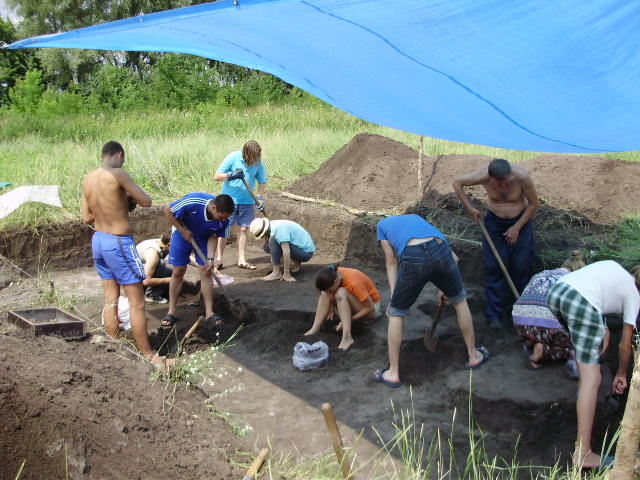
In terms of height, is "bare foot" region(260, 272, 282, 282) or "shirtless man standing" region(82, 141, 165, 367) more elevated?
"shirtless man standing" region(82, 141, 165, 367)

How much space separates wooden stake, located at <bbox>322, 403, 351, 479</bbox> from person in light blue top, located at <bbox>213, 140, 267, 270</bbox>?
A: 454cm

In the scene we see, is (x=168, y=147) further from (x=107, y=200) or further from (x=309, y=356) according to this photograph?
(x=309, y=356)

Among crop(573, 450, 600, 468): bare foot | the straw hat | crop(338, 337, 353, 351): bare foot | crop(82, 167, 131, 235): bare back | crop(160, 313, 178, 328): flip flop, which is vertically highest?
crop(82, 167, 131, 235): bare back

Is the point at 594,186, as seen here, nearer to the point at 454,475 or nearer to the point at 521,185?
the point at 521,185

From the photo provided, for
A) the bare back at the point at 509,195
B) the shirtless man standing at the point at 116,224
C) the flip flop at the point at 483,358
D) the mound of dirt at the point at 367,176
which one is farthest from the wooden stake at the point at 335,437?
the mound of dirt at the point at 367,176

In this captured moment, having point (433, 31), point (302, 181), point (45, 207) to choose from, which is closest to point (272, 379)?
point (433, 31)

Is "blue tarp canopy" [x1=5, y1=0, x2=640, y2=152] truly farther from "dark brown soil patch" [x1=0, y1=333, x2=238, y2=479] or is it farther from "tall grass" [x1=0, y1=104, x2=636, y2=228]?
"tall grass" [x1=0, y1=104, x2=636, y2=228]

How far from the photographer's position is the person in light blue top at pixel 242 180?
7469mm

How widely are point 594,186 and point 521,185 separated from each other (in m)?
3.15

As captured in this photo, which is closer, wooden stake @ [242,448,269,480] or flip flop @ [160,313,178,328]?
wooden stake @ [242,448,269,480]

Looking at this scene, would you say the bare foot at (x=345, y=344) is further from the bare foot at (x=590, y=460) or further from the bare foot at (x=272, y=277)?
the bare foot at (x=590, y=460)

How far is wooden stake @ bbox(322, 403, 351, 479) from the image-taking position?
302 cm

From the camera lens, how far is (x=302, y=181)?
10648 millimetres

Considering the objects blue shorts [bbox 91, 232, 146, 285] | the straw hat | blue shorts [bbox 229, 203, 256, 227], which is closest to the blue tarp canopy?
blue shorts [bbox 91, 232, 146, 285]
